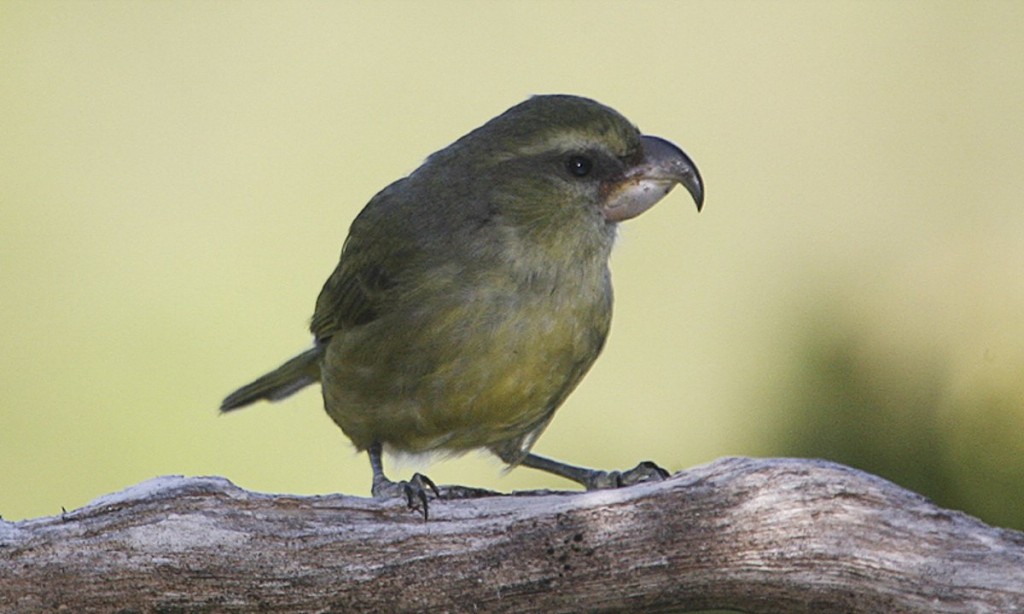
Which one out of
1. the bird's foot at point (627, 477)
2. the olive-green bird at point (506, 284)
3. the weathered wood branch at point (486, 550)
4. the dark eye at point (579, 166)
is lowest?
the weathered wood branch at point (486, 550)

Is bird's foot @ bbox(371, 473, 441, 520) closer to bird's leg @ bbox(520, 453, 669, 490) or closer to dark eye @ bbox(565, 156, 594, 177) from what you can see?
bird's leg @ bbox(520, 453, 669, 490)

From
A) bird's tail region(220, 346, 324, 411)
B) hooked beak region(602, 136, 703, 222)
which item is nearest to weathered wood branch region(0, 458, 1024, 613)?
hooked beak region(602, 136, 703, 222)

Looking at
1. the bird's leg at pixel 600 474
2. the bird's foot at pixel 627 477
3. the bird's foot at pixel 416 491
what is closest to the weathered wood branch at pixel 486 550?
the bird's foot at pixel 416 491

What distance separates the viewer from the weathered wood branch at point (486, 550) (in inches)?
135

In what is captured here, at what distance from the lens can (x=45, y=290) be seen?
714 centimetres

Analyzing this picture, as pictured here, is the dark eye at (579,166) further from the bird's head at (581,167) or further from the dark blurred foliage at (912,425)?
the dark blurred foliage at (912,425)

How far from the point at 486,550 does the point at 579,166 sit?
1146 mm

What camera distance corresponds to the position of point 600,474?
4.42m

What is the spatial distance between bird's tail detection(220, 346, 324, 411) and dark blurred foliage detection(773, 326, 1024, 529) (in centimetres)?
171

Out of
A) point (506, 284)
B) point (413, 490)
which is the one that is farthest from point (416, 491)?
point (506, 284)

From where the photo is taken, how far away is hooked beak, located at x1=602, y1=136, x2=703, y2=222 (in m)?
4.10

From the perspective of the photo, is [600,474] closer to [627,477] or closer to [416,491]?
[627,477]

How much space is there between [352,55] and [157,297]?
1.46 meters

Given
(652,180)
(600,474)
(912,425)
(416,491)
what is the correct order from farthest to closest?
(912,425), (600,474), (652,180), (416,491)
